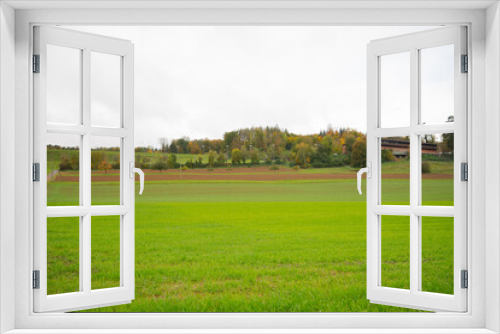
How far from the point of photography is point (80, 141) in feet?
7.93

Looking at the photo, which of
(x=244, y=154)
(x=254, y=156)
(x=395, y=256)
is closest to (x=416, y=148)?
(x=395, y=256)

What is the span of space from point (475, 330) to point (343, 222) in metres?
11.2

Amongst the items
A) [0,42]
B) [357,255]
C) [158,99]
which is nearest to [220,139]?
[158,99]

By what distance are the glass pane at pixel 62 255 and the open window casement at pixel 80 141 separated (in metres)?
2.16

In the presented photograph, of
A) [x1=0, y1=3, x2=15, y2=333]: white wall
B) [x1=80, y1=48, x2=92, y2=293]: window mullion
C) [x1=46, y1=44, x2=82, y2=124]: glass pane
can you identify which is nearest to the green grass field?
[x1=80, y1=48, x2=92, y2=293]: window mullion

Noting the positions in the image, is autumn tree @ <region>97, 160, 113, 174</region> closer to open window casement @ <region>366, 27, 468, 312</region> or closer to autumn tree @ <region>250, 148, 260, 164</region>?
autumn tree @ <region>250, 148, 260, 164</region>

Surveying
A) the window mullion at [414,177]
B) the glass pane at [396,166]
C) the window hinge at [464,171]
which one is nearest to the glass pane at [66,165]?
the window mullion at [414,177]

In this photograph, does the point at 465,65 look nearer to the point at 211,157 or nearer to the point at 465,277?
the point at 465,277

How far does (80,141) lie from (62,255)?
5583mm

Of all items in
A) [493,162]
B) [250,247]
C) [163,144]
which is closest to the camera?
[493,162]

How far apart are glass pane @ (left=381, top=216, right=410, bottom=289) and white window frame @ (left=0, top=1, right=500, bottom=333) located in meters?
3.49

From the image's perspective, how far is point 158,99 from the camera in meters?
13.0

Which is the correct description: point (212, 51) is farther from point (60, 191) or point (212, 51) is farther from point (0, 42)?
point (0, 42)

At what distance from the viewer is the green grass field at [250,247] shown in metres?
5.83
